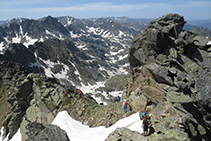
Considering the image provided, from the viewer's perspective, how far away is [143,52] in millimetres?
30734

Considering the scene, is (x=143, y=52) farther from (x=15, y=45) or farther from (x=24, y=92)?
(x=15, y=45)

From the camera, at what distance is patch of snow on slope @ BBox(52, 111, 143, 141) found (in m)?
19.8

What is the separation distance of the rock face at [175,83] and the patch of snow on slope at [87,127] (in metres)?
2.94

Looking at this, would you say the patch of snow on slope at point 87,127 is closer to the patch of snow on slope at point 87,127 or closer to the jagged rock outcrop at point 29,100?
the patch of snow on slope at point 87,127

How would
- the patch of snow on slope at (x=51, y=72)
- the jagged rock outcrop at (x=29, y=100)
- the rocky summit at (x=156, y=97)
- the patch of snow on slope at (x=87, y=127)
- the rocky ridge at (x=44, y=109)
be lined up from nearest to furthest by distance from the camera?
the rocky summit at (x=156, y=97) → the patch of snow on slope at (x=87, y=127) → the rocky ridge at (x=44, y=109) → the jagged rock outcrop at (x=29, y=100) → the patch of snow on slope at (x=51, y=72)

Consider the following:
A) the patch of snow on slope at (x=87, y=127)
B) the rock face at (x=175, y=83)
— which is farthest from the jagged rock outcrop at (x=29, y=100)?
the rock face at (x=175, y=83)

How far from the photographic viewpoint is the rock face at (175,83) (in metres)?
14.1

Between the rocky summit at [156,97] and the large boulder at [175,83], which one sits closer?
the large boulder at [175,83]

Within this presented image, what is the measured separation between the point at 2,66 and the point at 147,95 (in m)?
76.3

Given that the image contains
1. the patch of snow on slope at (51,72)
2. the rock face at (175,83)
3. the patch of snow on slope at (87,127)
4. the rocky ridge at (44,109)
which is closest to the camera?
the rock face at (175,83)

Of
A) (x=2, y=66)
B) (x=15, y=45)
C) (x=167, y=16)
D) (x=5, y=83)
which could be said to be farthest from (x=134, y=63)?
(x=15, y=45)

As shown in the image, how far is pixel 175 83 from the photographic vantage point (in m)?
19.3

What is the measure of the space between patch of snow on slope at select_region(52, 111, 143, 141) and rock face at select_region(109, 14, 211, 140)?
2.94 metres

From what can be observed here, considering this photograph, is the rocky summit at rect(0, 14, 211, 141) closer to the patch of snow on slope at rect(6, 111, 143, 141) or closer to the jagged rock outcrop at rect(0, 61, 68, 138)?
the jagged rock outcrop at rect(0, 61, 68, 138)
